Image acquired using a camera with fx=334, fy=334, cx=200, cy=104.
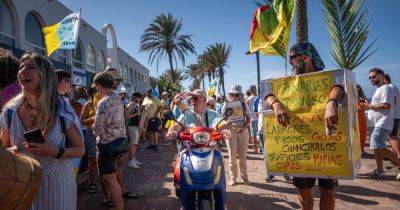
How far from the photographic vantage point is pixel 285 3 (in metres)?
6.76

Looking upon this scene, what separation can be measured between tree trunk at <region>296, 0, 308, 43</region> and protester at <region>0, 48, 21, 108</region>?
6629 mm

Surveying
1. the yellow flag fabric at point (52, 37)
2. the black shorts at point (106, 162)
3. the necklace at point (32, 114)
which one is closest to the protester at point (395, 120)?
the black shorts at point (106, 162)

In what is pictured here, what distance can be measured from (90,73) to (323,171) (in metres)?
19.3

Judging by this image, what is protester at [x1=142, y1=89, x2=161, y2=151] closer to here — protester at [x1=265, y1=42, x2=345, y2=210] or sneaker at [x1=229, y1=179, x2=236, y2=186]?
sneaker at [x1=229, y1=179, x2=236, y2=186]

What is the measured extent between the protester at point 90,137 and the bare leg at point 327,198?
3824 mm

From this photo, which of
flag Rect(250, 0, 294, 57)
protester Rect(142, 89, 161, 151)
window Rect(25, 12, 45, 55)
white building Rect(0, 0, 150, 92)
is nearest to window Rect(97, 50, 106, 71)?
white building Rect(0, 0, 150, 92)

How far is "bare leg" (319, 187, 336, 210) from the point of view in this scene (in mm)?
3096

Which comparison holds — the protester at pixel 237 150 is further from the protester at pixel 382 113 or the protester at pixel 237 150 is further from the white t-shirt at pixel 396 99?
the white t-shirt at pixel 396 99

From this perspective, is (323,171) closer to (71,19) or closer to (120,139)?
(120,139)

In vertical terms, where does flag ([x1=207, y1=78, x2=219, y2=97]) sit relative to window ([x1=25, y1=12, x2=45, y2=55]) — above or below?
below

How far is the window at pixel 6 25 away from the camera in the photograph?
1223cm

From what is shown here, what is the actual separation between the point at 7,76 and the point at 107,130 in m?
1.91

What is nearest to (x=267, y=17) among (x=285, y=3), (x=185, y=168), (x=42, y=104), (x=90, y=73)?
(x=285, y=3)

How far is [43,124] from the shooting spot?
2301mm
